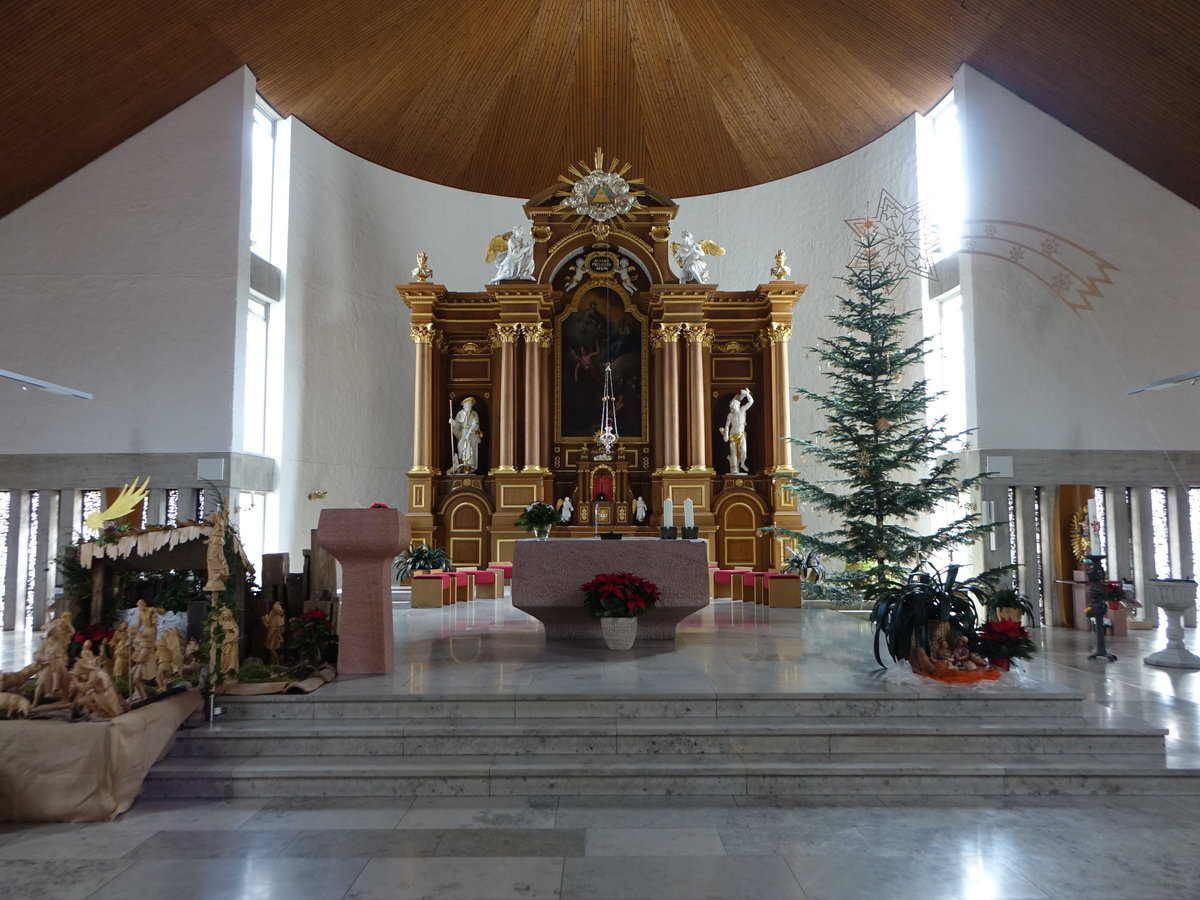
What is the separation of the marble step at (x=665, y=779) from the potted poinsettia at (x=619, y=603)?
7.70ft

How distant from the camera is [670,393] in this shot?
48.5 feet

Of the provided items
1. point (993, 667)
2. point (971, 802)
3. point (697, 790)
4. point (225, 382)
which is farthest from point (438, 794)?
point (225, 382)

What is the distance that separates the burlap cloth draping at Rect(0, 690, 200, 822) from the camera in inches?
177

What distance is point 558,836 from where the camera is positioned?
423 centimetres

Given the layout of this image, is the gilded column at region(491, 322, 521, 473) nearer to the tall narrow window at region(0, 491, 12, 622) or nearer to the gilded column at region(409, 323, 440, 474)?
the gilded column at region(409, 323, 440, 474)

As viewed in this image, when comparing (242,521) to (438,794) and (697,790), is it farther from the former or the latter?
(697,790)

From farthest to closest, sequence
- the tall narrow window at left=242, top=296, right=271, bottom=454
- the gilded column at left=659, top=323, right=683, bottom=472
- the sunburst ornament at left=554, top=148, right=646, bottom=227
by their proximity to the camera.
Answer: the sunburst ornament at left=554, top=148, right=646, bottom=227, the gilded column at left=659, top=323, right=683, bottom=472, the tall narrow window at left=242, top=296, right=271, bottom=454

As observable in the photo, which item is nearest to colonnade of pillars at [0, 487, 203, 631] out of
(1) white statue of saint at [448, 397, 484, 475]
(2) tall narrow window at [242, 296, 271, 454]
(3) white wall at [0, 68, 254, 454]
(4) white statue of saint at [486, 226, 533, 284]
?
(3) white wall at [0, 68, 254, 454]

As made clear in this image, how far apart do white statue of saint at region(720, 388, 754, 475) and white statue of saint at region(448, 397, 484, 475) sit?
4462mm

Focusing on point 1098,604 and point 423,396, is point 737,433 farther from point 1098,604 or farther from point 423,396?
point 1098,604

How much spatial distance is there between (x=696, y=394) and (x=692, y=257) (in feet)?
8.10

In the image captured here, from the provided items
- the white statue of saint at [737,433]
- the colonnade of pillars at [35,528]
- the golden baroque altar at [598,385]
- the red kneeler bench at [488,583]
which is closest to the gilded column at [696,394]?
the golden baroque altar at [598,385]

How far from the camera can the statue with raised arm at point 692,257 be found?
15.0 metres

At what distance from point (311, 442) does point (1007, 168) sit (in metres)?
12.0
